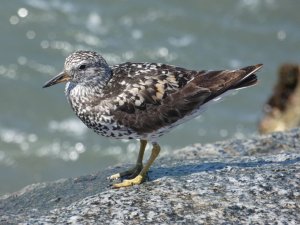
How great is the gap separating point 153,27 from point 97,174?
48.2 ft

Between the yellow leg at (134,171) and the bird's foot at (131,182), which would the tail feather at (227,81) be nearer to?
the yellow leg at (134,171)

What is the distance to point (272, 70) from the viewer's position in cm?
2331

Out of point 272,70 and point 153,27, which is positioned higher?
point 153,27

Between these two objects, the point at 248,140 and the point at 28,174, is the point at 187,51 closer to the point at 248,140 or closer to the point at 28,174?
the point at 28,174

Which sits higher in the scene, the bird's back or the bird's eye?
the bird's eye

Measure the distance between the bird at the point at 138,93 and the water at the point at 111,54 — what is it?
853 cm

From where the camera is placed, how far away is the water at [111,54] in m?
19.2

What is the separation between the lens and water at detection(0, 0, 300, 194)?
19172mm

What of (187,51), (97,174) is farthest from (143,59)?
(97,174)

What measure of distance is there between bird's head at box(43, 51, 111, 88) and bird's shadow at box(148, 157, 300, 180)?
1492 mm

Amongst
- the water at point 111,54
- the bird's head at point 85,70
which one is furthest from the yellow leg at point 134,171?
the water at point 111,54

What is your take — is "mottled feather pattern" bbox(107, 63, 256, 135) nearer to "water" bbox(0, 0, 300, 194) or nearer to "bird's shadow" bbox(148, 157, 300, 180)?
"bird's shadow" bbox(148, 157, 300, 180)

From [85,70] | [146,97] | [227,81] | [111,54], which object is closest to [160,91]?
[146,97]

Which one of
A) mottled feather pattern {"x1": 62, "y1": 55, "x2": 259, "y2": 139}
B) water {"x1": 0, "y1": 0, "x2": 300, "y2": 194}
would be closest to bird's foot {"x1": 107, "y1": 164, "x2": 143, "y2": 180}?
mottled feather pattern {"x1": 62, "y1": 55, "x2": 259, "y2": 139}
